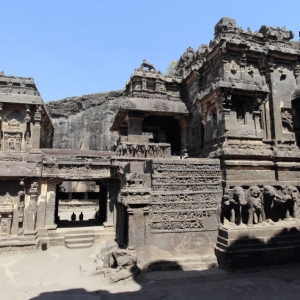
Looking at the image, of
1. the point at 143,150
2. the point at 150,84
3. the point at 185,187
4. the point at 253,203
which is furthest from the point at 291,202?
the point at 150,84

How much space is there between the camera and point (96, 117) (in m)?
29.2

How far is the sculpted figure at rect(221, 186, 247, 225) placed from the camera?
336 inches

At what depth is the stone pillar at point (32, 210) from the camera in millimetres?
11602

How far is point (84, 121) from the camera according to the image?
95.8 ft

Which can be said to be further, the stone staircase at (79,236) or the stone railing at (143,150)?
the stone railing at (143,150)

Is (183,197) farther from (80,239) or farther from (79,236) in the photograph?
(79,236)

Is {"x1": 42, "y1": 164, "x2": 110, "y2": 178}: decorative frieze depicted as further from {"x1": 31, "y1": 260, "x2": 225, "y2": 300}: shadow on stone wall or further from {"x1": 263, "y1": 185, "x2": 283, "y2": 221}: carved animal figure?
{"x1": 263, "y1": 185, "x2": 283, "y2": 221}: carved animal figure

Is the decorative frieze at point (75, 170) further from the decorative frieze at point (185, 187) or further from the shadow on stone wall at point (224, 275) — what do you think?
the shadow on stone wall at point (224, 275)

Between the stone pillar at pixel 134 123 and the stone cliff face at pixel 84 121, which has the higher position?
the stone cliff face at pixel 84 121

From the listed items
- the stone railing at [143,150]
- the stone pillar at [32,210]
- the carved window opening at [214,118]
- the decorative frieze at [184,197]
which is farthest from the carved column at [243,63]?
the stone pillar at [32,210]

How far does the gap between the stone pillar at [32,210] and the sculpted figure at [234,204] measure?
812 centimetres

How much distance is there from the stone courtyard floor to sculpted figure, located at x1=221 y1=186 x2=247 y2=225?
5.53ft

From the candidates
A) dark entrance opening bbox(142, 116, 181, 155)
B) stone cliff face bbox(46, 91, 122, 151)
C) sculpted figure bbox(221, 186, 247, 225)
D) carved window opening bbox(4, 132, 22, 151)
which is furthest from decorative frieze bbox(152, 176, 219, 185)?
stone cliff face bbox(46, 91, 122, 151)

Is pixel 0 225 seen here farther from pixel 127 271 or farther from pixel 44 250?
pixel 127 271
